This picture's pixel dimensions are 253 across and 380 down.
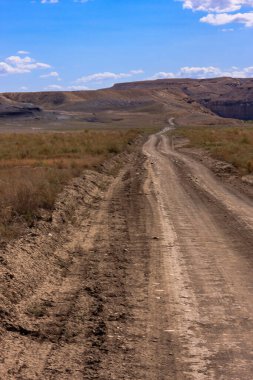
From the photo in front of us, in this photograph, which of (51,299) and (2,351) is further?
(51,299)

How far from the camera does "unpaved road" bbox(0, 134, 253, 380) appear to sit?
5.81m

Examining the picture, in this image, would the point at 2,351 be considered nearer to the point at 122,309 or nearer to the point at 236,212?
the point at 122,309

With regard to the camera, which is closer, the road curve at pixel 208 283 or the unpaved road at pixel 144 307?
the unpaved road at pixel 144 307

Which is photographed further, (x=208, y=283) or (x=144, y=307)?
(x=208, y=283)

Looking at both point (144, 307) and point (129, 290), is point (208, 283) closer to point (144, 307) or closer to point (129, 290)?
point (129, 290)

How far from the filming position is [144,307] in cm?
777

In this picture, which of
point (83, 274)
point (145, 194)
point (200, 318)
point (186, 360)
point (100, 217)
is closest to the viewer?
point (186, 360)

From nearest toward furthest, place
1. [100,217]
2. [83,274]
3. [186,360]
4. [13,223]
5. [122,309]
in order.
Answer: [186,360]
[122,309]
[83,274]
[13,223]
[100,217]

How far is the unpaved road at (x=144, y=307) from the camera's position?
5812mm

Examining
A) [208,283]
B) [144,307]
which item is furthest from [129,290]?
[208,283]

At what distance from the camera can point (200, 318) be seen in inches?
284

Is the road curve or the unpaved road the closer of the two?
the unpaved road

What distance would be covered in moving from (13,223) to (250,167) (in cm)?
1815

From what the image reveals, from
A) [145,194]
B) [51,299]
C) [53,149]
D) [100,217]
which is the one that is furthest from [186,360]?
[53,149]
